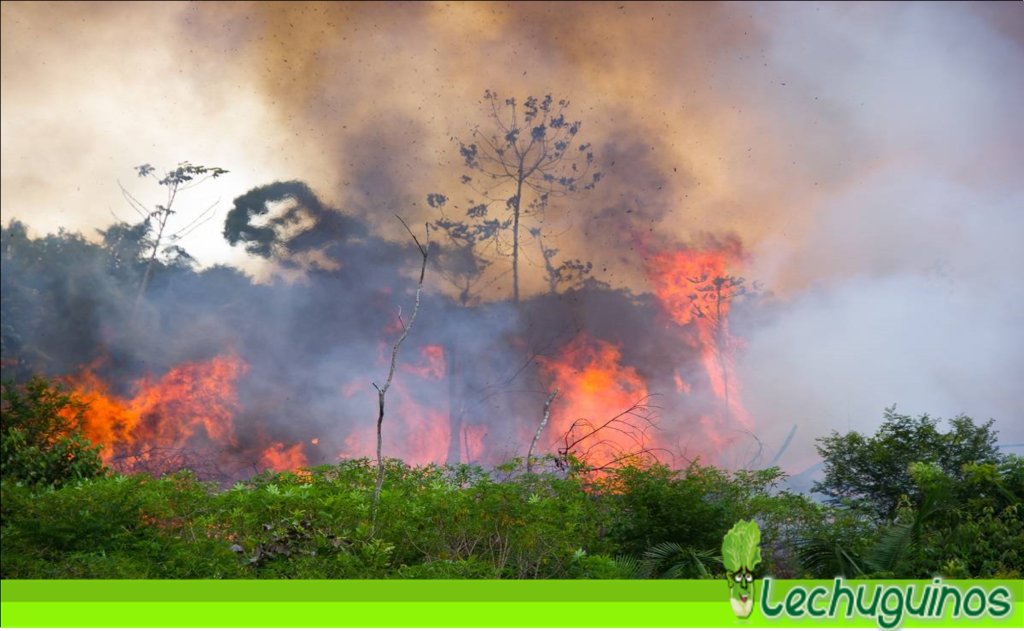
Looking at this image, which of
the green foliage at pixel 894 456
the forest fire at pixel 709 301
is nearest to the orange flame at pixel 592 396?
the forest fire at pixel 709 301

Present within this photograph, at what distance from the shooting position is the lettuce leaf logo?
10.8ft

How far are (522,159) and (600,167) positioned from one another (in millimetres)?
855

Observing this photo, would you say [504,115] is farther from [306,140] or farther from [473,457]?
[473,457]

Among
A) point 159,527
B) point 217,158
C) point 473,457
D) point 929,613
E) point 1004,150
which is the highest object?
point 217,158

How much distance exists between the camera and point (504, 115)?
963 centimetres

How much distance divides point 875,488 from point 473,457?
3.85 metres

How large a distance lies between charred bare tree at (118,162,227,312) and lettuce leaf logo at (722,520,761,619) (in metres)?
7.89

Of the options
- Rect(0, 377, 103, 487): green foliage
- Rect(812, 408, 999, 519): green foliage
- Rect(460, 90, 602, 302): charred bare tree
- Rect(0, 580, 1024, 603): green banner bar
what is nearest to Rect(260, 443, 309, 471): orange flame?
Rect(0, 377, 103, 487): green foliage

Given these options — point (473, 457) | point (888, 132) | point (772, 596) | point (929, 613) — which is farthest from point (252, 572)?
point (888, 132)

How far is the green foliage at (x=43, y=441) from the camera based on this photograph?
7.97 meters

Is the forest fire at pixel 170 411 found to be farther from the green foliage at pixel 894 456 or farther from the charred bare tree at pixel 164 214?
the green foliage at pixel 894 456

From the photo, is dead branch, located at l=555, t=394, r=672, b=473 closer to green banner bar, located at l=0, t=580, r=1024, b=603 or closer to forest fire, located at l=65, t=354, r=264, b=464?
forest fire, located at l=65, t=354, r=264, b=464

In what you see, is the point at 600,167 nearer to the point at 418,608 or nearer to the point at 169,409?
the point at 169,409

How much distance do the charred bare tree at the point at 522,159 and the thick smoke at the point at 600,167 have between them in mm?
164
